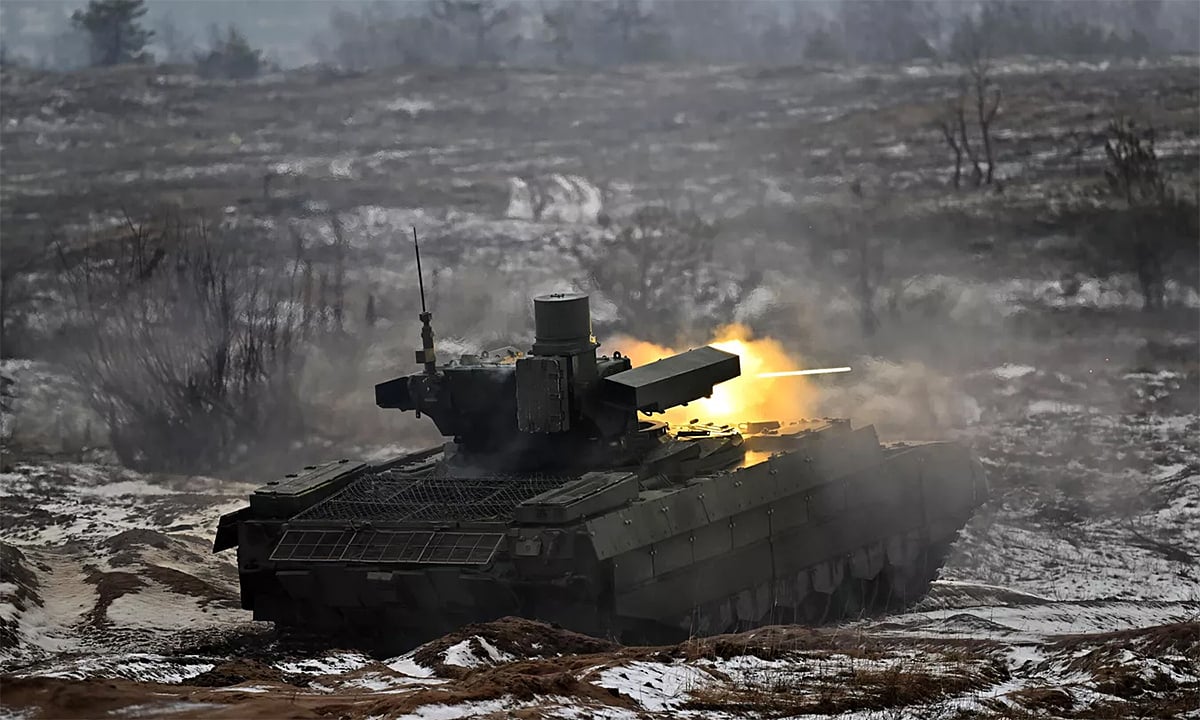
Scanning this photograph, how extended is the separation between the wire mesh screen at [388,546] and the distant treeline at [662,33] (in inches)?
1752

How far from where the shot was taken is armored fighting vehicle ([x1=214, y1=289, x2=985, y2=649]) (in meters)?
15.0

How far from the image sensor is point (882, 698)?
38.9ft

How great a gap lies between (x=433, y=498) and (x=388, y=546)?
92 centimetres

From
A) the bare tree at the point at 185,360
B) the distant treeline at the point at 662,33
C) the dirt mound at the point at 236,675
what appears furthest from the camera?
the distant treeline at the point at 662,33

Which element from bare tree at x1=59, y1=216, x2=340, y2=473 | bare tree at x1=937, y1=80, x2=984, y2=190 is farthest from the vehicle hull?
bare tree at x1=937, y1=80, x2=984, y2=190

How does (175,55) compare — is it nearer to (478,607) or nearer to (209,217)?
(209,217)

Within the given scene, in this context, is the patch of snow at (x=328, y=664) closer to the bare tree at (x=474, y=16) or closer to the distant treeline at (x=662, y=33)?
the distant treeline at (x=662, y=33)

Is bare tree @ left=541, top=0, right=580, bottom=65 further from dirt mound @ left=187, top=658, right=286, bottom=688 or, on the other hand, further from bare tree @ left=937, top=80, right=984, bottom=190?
dirt mound @ left=187, top=658, right=286, bottom=688

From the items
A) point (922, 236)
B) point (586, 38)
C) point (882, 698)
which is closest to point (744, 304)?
point (922, 236)

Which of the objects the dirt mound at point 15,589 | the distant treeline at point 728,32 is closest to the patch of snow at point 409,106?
the distant treeline at point 728,32

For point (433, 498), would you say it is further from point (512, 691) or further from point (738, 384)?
point (738, 384)

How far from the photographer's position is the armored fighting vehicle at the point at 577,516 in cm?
1504

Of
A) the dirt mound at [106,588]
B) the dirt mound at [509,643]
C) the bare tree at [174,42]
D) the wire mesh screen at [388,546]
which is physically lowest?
the dirt mound at [106,588]

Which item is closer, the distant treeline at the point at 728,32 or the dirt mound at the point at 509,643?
the dirt mound at the point at 509,643
